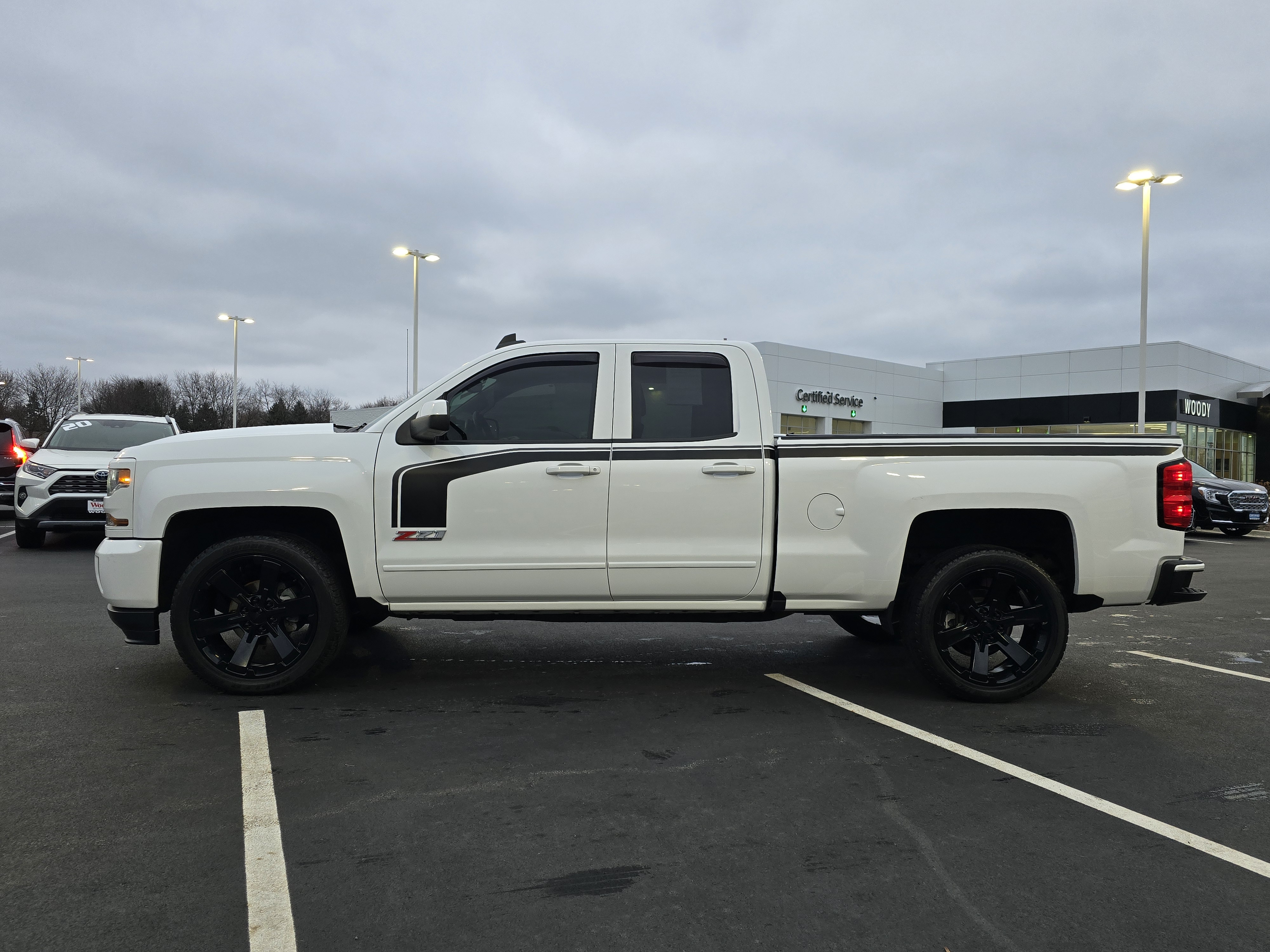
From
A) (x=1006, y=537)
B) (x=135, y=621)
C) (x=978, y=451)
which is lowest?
(x=135, y=621)

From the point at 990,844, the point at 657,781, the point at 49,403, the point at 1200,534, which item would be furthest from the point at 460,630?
the point at 49,403

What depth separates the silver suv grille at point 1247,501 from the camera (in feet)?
60.1

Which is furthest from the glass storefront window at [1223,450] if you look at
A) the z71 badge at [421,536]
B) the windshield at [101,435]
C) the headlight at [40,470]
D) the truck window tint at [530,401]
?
the z71 badge at [421,536]

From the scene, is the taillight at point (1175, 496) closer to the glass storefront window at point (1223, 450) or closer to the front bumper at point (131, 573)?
the front bumper at point (131, 573)

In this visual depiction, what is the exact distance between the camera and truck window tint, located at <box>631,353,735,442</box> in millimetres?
5293

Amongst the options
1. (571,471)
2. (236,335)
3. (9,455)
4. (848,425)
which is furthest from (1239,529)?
(236,335)

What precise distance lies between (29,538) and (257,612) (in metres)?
9.46

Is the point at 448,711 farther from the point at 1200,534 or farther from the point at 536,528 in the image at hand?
the point at 1200,534

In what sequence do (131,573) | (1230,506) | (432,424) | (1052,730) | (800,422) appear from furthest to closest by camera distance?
(800,422), (1230,506), (131,573), (432,424), (1052,730)

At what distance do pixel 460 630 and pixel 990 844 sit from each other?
16.1ft

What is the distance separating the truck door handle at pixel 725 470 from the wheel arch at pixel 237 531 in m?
2.11

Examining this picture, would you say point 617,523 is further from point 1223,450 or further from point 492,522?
point 1223,450

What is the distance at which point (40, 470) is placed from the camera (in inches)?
475

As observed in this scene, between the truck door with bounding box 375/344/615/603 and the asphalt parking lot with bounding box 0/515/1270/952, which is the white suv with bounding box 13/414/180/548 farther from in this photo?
the truck door with bounding box 375/344/615/603
